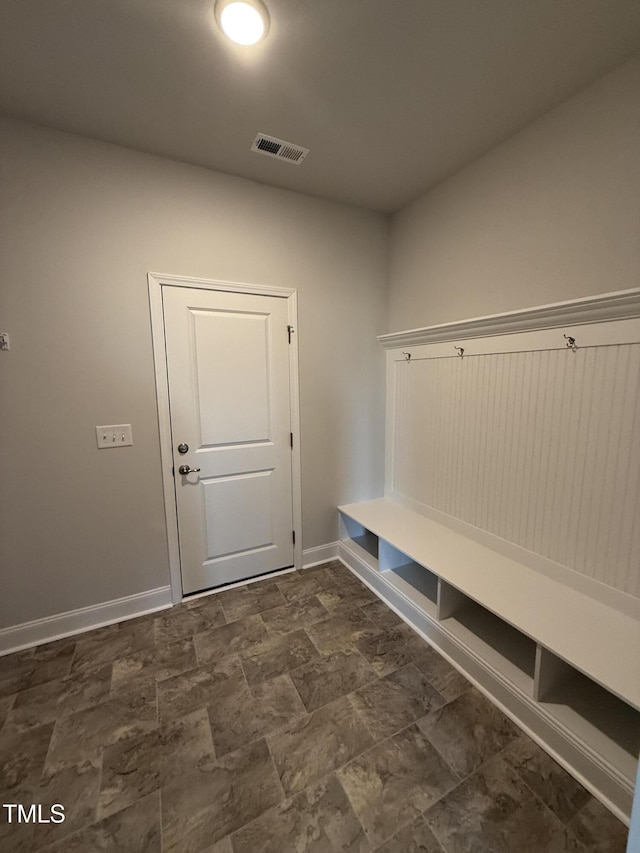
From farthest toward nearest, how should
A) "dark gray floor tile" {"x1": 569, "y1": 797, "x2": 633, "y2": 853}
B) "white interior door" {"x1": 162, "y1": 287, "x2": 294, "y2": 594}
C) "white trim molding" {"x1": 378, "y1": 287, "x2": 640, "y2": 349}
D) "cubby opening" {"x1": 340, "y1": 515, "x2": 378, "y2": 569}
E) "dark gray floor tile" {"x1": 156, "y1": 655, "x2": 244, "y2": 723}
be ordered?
"cubby opening" {"x1": 340, "y1": 515, "x2": 378, "y2": 569} < "white interior door" {"x1": 162, "y1": 287, "x2": 294, "y2": 594} < "dark gray floor tile" {"x1": 156, "y1": 655, "x2": 244, "y2": 723} < "white trim molding" {"x1": 378, "y1": 287, "x2": 640, "y2": 349} < "dark gray floor tile" {"x1": 569, "y1": 797, "x2": 633, "y2": 853}

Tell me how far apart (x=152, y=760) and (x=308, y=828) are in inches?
25.0

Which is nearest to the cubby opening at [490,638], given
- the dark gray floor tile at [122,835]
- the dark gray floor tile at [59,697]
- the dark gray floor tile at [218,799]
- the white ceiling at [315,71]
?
the dark gray floor tile at [218,799]

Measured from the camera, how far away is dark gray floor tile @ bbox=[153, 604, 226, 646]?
1941mm

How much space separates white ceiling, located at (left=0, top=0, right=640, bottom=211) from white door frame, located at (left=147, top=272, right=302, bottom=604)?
2.30 feet

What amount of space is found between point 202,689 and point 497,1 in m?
2.97

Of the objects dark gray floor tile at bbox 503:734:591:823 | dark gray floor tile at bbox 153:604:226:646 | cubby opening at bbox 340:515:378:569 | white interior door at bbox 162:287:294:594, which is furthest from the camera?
cubby opening at bbox 340:515:378:569

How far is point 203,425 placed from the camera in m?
2.19

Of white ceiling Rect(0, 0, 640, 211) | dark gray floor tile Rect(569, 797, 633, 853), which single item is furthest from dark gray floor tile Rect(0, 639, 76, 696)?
white ceiling Rect(0, 0, 640, 211)

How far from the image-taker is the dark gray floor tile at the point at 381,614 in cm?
201

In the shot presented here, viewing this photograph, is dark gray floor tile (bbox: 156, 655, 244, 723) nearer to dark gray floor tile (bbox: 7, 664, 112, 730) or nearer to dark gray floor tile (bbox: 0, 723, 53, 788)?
dark gray floor tile (bbox: 7, 664, 112, 730)

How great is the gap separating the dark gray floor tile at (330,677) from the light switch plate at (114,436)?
1552 millimetres

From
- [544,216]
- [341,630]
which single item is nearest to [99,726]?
[341,630]

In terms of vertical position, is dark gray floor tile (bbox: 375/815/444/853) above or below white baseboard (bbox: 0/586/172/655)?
below

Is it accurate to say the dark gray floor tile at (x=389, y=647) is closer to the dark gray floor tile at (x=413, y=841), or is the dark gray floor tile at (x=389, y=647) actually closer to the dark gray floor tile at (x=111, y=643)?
the dark gray floor tile at (x=413, y=841)
